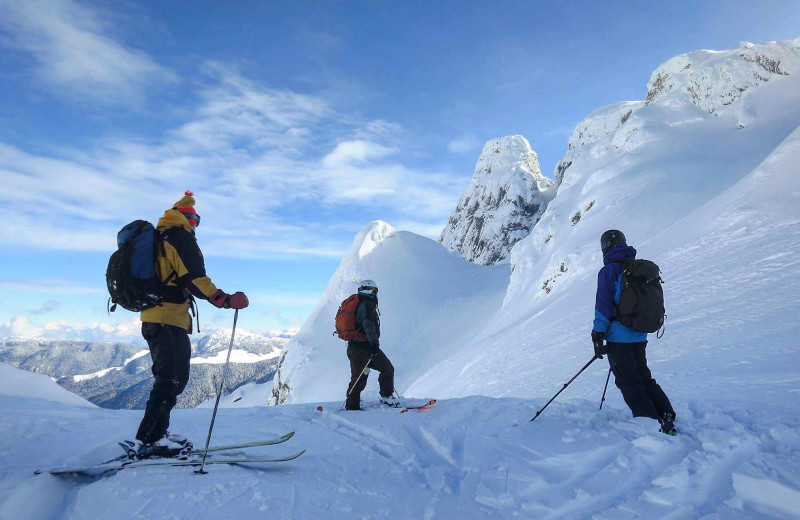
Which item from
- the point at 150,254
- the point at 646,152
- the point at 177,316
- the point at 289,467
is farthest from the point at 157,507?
the point at 646,152

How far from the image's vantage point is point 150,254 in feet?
12.2

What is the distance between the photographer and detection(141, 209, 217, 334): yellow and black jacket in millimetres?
3807

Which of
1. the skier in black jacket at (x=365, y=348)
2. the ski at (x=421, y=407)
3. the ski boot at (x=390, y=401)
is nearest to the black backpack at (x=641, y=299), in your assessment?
the ski at (x=421, y=407)

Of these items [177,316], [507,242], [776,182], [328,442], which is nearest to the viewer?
[177,316]

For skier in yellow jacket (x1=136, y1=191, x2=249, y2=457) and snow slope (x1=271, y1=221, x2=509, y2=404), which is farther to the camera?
snow slope (x1=271, y1=221, x2=509, y2=404)

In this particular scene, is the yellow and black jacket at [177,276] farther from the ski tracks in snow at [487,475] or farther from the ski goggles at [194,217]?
the ski tracks in snow at [487,475]

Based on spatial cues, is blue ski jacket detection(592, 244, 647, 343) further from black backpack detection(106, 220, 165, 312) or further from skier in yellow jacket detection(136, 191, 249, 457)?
black backpack detection(106, 220, 165, 312)

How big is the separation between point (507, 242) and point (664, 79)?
33954mm

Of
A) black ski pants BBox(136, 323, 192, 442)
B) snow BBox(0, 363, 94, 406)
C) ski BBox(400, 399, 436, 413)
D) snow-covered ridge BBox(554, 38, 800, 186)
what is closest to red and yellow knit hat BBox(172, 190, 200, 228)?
black ski pants BBox(136, 323, 192, 442)

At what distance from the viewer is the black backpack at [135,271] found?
11.9 ft

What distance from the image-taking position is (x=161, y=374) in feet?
12.5

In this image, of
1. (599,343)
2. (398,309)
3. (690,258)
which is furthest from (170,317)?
(398,309)

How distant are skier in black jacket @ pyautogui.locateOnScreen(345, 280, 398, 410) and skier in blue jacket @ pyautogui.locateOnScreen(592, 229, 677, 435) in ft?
11.5

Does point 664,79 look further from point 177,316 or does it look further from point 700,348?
point 177,316
